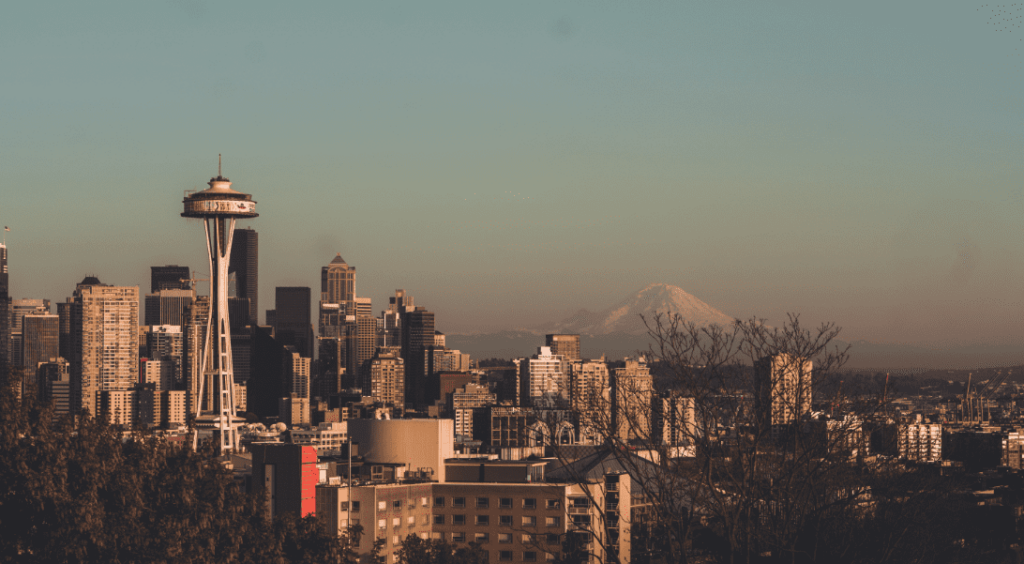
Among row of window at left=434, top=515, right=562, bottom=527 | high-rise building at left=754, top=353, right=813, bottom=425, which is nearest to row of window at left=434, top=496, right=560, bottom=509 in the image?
row of window at left=434, top=515, right=562, bottom=527

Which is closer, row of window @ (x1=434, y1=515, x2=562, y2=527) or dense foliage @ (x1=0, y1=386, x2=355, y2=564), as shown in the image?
dense foliage @ (x1=0, y1=386, x2=355, y2=564)

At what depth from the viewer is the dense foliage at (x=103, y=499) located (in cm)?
2086

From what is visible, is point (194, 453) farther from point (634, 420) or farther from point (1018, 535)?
point (1018, 535)

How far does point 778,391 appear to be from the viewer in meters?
18.2

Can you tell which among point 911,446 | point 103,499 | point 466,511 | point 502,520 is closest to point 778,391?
point 103,499

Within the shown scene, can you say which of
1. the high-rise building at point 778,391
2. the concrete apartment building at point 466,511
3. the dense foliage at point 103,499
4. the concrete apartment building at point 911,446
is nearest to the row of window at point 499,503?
the concrete apartment building at point 466,511

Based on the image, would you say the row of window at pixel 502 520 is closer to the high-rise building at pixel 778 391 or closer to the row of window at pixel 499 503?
the row of window at pixel 499 503

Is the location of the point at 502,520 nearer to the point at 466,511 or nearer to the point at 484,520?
the point at 484,520

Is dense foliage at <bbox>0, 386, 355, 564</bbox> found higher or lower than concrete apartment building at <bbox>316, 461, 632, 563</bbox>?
higher

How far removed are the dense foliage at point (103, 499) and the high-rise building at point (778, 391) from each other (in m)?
9.13

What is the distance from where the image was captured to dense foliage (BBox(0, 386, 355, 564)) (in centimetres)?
2086

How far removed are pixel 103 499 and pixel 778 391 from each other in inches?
412

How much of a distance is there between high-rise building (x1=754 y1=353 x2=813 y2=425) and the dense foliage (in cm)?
913

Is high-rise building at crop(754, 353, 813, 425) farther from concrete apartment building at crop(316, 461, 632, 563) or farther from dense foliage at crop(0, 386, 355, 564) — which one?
concrete apartment building at crop(316, 461, 632, 563)
